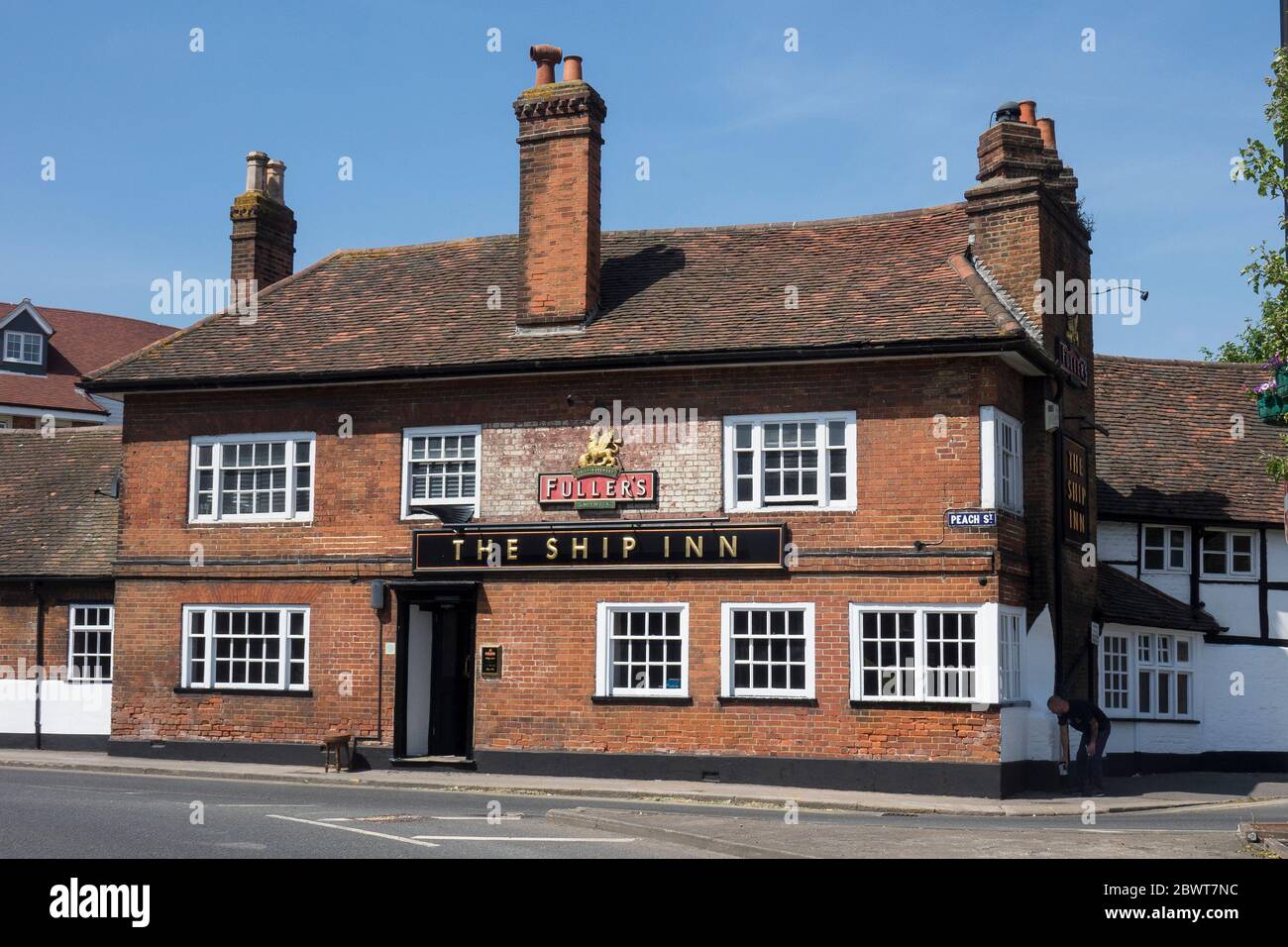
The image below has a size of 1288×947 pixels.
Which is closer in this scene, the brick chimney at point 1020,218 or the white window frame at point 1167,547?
the brick chimney at point 1020,218

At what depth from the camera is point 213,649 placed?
A: 24812 millimetres

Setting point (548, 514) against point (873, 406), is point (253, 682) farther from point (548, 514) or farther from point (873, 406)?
point (873, 406)

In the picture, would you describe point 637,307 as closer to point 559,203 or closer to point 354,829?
point 559,203

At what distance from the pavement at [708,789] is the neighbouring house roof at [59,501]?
383cm

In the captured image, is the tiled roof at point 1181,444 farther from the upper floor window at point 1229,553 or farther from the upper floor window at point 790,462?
the upper floor window at point 790,462

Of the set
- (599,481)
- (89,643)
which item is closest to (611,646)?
(599,481)

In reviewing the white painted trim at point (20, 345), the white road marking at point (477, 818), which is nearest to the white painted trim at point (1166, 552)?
the white road marking at point (477, 818)

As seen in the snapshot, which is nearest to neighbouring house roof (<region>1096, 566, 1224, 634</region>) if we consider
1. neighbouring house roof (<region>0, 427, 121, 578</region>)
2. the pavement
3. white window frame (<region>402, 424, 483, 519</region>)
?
the pavement

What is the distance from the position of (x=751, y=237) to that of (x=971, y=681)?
9.16 m

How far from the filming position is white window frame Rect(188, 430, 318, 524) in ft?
80.2

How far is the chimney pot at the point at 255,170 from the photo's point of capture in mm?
29531

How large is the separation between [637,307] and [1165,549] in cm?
1166

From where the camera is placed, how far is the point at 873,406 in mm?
21672

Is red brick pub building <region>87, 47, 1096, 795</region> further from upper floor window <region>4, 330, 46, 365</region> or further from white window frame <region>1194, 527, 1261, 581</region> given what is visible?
upper floor window <region>4, 330, 46, 365</region>
